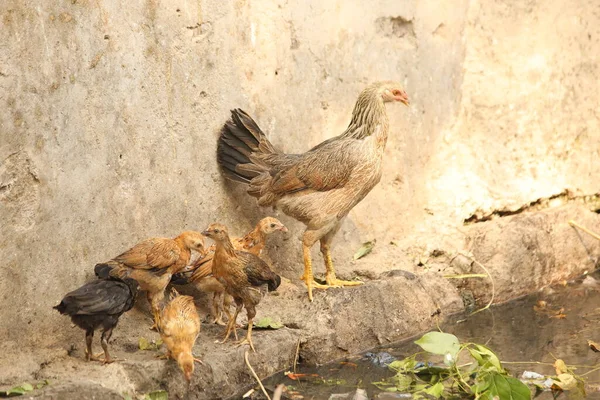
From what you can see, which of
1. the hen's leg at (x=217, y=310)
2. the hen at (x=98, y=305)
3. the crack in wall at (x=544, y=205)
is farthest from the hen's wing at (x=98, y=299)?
the crack in wall at (x=544, y=205)

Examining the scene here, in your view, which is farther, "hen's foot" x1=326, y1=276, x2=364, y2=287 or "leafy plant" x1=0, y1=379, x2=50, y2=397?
"hen's foot" x1=326, y1=276, x2=364, y2=287

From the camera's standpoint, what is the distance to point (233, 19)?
745 cm

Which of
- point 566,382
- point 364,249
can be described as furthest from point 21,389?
point 364,249

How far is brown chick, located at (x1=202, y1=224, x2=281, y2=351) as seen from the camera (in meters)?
6.50

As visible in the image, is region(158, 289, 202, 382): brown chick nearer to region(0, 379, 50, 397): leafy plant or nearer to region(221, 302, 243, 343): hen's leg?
region(221, 302, 243, 343): hen's leg

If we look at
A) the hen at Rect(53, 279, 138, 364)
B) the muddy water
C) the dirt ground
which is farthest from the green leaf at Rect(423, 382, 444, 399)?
the hen at Rect(53, 279, 138, 364)

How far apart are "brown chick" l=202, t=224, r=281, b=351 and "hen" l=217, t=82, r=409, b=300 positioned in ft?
2.67

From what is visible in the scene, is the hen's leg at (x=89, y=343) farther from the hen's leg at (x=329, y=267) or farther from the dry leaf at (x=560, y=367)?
the dry leaf at (x=560, y=367)

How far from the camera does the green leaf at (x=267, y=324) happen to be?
22.8ft

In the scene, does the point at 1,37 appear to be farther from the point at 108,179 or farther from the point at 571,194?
the point at 571,194

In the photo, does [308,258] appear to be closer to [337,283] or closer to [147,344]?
[337,283]

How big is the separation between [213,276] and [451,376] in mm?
1758

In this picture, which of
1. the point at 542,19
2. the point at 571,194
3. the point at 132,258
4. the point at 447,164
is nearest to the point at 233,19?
the point at 132,258

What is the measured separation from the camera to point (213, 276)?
6691mm
